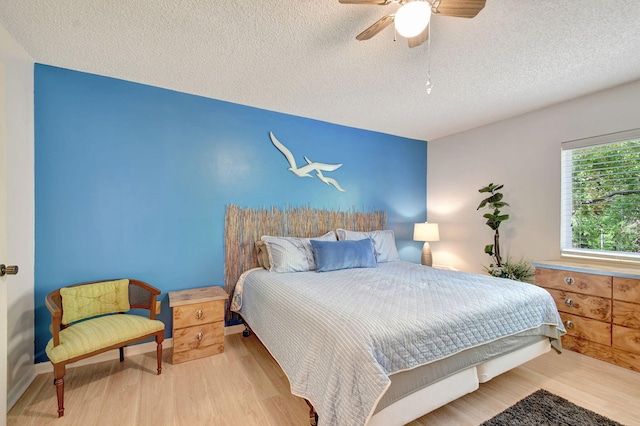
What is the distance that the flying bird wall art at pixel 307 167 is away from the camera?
125 inches

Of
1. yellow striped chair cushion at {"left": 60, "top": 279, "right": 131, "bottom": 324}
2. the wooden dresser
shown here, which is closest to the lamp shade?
the wooden dresser

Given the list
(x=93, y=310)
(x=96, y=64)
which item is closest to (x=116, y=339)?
(x=93, y=310)

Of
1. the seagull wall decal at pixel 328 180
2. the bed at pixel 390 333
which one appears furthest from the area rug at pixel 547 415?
the seagull wall decal at pixel 328 180

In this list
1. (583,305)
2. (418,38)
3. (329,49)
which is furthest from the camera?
(583,305)

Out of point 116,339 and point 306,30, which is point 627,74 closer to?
point 306,30

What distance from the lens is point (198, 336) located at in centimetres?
235

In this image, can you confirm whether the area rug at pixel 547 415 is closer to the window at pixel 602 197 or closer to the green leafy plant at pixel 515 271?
the green leafy plant at pixel 515 271

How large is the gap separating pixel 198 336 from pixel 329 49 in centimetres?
257

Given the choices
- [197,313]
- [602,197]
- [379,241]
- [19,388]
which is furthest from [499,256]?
[19,388]

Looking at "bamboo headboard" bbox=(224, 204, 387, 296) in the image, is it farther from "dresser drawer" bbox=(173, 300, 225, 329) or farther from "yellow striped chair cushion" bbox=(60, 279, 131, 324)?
"yellow striped chair cushion" bbox=(60, 279, 131, 324)

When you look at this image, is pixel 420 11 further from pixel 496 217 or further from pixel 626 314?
pixel 626 314

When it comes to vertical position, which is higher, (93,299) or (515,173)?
(515,173)

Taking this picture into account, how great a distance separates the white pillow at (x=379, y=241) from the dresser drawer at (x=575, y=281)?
1.50 meters

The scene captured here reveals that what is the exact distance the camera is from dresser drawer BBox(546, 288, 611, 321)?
2.35 meters
